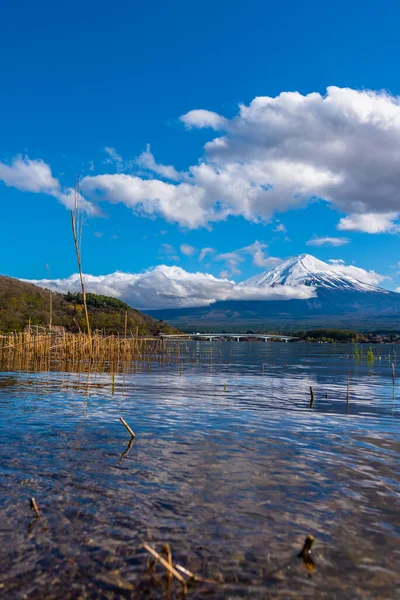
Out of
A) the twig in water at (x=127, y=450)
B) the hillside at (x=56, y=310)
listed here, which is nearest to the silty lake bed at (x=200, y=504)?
the twig in water at (x=127, y=450)

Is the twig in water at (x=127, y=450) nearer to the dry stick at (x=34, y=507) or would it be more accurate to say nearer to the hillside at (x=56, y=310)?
the dry stick at (x=34, y=507)

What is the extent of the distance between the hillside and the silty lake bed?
60.8 m

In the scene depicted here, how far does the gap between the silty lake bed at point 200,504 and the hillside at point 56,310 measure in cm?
6081

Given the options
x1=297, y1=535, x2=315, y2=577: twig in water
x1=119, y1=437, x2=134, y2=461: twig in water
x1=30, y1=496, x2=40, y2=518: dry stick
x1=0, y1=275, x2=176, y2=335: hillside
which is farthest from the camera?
x1=0, y1=275, x2=176, y2=335: hillside

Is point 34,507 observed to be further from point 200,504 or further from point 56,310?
point 56,310

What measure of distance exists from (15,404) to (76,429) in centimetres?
379

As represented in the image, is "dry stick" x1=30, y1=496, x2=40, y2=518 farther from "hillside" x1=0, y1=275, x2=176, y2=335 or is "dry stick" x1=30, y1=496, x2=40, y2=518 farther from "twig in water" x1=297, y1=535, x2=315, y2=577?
"hillside" x1=0, y1=275, x2=176, y2=335

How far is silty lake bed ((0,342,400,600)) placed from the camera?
380cm

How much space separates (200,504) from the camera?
527 centimetres

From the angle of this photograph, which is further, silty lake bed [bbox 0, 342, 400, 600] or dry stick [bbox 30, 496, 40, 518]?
dry stick [bbox 30, 496, 40, 518]

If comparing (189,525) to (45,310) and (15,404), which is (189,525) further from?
(45,310)

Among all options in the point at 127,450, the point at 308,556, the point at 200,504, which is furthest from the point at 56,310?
the point at 308,556

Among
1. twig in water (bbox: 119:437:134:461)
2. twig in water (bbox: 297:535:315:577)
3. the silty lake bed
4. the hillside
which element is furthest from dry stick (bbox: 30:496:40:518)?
the hillside

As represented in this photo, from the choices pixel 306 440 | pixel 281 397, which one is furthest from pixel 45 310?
pixel 306 440
